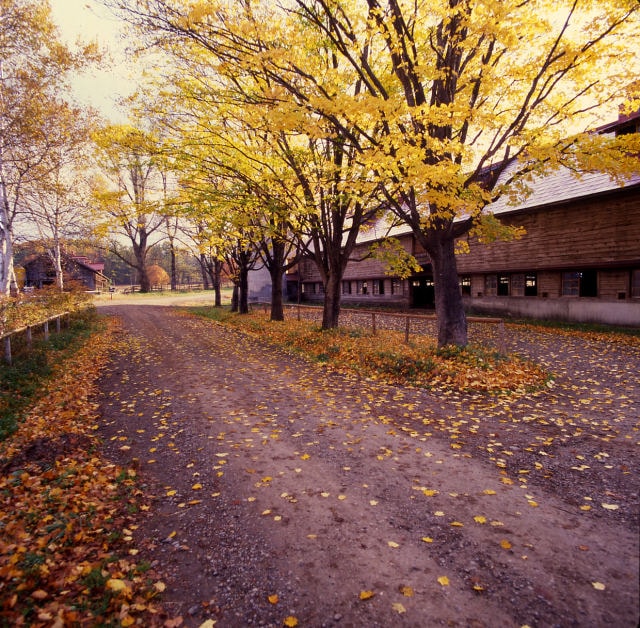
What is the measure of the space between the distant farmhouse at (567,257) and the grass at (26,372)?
47.6ft

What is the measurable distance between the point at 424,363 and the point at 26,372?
1013cm

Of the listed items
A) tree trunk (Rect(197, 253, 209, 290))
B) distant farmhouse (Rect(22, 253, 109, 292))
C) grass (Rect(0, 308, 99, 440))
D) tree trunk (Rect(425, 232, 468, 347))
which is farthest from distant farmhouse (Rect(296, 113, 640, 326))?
distant farmhouse (Rect(22, 253, 109, 292))

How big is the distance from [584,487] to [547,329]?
1488 cm

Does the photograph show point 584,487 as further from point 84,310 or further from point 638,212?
point 84,310

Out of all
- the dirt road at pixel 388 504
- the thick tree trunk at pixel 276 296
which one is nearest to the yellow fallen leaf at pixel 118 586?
the dirt road at pixel 388 504

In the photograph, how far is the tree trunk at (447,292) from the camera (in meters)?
10.5

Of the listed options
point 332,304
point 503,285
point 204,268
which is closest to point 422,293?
point 503,285

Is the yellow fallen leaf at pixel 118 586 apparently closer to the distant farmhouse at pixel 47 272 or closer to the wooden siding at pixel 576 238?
the wooden siding at pixel 576 238

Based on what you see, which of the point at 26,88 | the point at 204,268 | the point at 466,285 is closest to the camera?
the point at 26,88

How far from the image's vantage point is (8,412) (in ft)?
23.1

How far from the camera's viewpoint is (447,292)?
10.6m

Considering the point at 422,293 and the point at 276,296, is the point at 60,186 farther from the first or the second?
the point at 422,293

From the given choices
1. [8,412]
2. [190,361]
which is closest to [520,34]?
[190,361]

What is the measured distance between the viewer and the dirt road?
2855 millimetres
